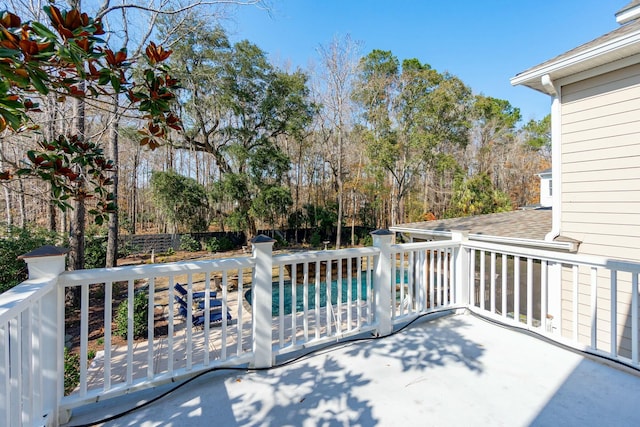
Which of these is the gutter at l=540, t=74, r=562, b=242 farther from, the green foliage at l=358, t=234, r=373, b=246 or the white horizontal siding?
the green foliage at l=358, t=234, r=373, b=246

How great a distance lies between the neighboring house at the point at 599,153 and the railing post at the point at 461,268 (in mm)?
889

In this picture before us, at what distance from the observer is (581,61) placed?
354 centimetres

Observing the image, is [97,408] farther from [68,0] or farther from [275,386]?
[68,0]

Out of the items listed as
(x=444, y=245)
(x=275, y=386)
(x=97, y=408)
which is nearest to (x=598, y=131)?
(x=444, y=245)

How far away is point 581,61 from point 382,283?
11.9ft

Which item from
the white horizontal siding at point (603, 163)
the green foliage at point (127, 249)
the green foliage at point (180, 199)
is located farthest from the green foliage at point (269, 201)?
the white horizontal siding at point (603, 163)

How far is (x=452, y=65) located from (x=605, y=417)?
16714 millimetres

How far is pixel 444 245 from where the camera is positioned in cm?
320

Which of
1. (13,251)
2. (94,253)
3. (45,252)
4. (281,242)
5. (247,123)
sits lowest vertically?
(281,242)

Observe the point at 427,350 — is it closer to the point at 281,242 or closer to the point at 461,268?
the point at 461,268

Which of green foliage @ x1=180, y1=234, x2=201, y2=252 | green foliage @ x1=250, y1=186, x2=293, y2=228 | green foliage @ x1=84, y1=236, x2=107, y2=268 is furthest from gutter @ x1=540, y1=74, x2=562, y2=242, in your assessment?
green foliage @ x1=180, y1=234, x2=201, y2=252

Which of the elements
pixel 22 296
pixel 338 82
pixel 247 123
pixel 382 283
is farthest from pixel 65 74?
pixel 338 82

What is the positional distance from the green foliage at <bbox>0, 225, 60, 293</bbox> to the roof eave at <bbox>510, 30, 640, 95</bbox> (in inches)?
347

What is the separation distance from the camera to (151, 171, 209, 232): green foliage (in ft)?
41.8
